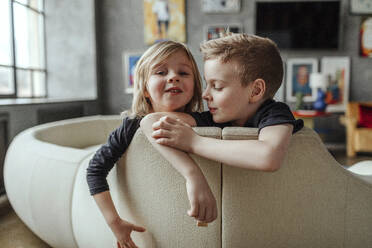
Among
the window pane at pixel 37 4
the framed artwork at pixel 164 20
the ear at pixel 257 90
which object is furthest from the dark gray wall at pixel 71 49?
the ear at pixel 257 90

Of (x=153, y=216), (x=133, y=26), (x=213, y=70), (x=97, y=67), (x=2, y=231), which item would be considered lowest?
(x=2, y=231)

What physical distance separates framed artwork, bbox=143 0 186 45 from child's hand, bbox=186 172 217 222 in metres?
4.66

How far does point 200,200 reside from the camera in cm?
88

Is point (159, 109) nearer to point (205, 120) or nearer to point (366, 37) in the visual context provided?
point (205, 120)

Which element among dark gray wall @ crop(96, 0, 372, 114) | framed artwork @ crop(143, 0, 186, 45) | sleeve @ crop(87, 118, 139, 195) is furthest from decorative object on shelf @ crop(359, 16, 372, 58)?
sleeve @ crop(87, 118, 139, 195)

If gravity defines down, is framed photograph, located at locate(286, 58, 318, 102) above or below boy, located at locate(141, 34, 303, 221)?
above

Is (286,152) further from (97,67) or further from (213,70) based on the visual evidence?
(97,67)

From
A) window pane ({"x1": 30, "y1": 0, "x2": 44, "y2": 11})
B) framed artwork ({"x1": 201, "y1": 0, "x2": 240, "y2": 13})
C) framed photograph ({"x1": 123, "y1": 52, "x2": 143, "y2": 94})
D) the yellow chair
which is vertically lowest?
the yellow chair

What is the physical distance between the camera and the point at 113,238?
1114mm

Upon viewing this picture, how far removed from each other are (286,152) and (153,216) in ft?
1.54

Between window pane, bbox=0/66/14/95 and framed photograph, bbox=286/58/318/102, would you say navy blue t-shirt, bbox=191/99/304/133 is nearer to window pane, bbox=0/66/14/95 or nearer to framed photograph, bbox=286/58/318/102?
window pane, bbox=0/66/14/95

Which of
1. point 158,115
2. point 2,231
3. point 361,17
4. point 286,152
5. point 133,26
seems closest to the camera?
point 286,152

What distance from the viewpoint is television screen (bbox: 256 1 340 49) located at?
199 inches

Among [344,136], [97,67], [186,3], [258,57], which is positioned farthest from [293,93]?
[258,57]
